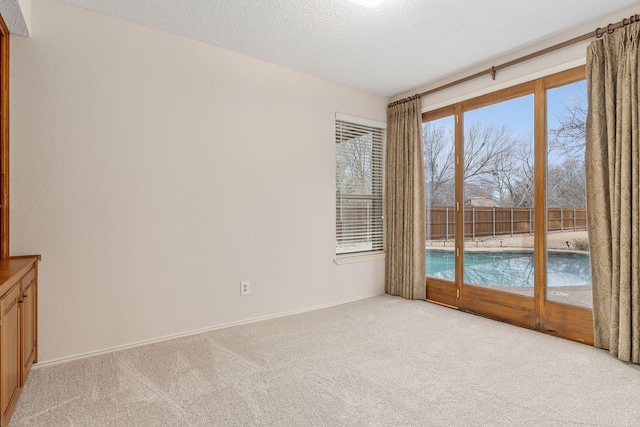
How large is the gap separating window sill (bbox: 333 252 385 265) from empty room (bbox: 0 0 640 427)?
0.10 metres

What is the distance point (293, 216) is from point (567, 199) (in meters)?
2.61

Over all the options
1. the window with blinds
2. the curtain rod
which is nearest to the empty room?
the curtain rod

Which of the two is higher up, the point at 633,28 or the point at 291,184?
the point at 633,28

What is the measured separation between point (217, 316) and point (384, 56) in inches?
120

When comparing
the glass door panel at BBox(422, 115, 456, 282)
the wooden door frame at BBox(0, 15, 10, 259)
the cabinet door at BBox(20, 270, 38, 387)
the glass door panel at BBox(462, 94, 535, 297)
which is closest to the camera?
the cabinet door at BBox(20, 270, 38, 387)

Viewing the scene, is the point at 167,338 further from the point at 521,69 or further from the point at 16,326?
the point at 521,69

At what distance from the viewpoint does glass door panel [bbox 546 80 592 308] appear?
2830 mm

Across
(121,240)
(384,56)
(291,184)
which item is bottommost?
(121,240)

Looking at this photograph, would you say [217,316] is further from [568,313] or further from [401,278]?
[568,313]

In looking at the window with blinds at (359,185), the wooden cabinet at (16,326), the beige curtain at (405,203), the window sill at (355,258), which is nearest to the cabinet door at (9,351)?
the wooden cabinet at (16,326)

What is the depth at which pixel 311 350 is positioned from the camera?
8.79 ft

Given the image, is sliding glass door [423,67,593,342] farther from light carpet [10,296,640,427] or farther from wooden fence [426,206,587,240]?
light carpet [10,296,640,427]

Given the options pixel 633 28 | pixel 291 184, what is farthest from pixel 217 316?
pixel 633 28

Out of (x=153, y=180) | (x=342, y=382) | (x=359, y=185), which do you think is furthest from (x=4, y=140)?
(x=359, y=185)
